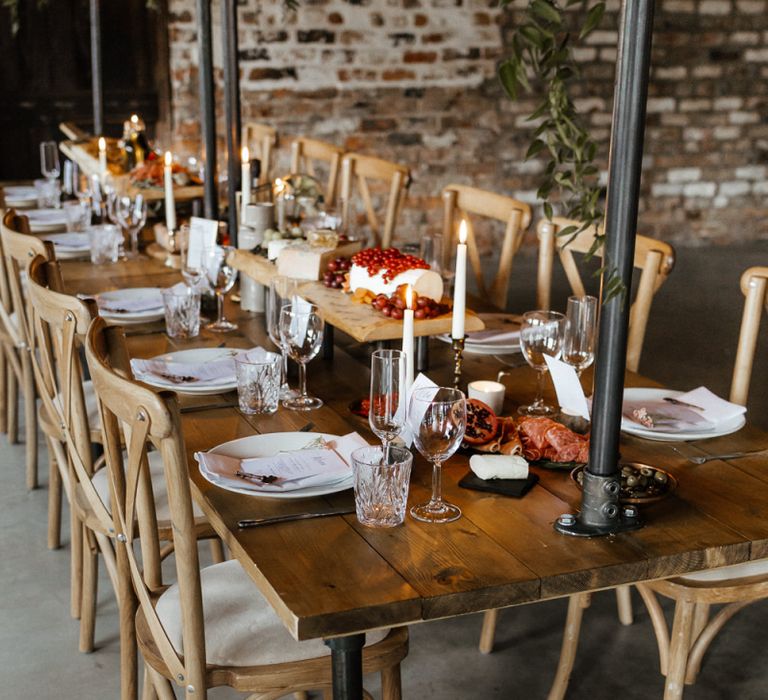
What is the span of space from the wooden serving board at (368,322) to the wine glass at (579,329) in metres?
0.22

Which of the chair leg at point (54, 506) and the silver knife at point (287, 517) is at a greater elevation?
the silver knife at point (287, 517)

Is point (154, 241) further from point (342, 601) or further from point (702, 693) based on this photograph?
point (342, 601)

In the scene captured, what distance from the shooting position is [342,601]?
1386mm

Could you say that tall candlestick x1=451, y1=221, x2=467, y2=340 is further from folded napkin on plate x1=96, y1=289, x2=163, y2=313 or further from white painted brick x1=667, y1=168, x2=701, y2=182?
white painted brick x1=667, y1=168, x2=701, y2=182


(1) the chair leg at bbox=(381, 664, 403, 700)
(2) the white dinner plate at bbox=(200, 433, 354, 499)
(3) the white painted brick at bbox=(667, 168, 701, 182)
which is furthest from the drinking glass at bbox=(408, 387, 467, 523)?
(3) the white painted brick at bbox=(667, 168, 701, 182)

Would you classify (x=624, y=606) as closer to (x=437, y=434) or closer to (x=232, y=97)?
(x=437, y=434)

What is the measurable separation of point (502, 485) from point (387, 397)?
0.79 feet

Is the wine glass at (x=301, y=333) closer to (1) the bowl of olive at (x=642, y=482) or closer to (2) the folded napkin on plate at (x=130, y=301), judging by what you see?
(1) the bowl of olive at (x=642, y=482)

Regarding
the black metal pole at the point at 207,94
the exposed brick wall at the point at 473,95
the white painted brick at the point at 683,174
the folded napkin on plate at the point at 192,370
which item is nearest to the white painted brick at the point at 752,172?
the exposed brick wall at the point at 473,95

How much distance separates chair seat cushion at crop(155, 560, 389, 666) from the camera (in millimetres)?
1720

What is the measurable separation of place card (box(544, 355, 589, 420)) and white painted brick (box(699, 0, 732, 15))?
615cm

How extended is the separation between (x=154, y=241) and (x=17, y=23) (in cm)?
285

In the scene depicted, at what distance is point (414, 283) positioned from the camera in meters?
2.33

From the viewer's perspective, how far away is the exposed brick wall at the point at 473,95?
21.0 feet
